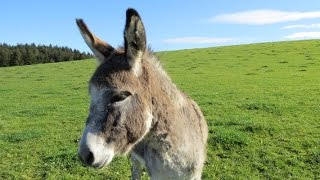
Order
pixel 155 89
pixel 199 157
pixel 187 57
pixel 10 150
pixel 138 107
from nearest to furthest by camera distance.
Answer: pixel 138 107 → pixel 155 89 → pixel 199 157 → pixel 10 150 → pixel 187 57

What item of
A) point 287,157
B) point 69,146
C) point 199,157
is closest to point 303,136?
point 287,157

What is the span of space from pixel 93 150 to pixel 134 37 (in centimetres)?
107

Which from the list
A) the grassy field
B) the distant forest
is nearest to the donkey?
the grassy field

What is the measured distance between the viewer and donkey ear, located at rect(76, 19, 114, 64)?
178 inches

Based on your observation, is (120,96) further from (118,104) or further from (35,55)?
(35,55)

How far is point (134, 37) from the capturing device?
3.90 meters

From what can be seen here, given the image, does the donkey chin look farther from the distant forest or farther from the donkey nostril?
the distant forest

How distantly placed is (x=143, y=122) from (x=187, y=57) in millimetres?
41237

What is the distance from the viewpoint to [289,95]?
18875mm

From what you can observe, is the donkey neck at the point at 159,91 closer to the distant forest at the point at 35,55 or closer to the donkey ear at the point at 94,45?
the donkey ear at the point at 94,45

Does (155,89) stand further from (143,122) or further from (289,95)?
(289,95)

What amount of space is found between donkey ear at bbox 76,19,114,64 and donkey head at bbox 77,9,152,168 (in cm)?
19

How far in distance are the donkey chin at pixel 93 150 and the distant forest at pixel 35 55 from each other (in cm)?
7528

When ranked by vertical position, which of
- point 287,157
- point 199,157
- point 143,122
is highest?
point 143,122
